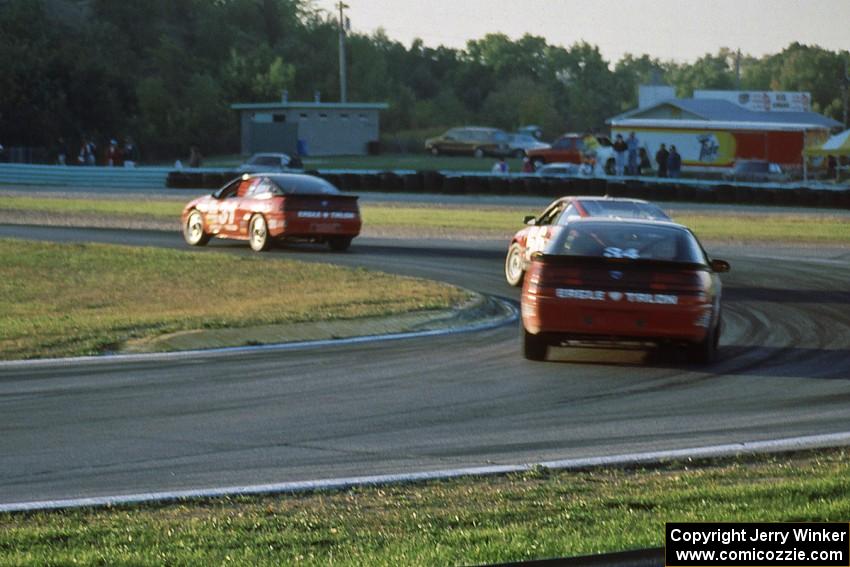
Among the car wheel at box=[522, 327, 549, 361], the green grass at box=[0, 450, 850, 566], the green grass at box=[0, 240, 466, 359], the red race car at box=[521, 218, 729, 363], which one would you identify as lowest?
the green grass at box=[0, 240, 466, 359]

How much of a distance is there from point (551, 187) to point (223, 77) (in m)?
62.0

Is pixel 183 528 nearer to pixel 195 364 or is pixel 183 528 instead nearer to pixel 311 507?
pixel 311 507

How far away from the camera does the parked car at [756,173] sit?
198ft

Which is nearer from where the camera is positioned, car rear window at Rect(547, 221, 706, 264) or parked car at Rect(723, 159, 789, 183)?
car rear window at Rect(547, 221, 706, 264)

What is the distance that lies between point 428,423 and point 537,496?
242cm

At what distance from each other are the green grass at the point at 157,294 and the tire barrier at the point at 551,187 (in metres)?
19.4

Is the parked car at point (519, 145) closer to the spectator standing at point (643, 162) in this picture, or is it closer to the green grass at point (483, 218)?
the spectator standing at point (643, 162)

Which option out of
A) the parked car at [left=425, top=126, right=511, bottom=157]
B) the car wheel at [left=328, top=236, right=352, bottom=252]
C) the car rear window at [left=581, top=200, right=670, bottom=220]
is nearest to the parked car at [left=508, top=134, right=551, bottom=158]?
the parked car at [left=425, top=126, right=511, bottom=157]

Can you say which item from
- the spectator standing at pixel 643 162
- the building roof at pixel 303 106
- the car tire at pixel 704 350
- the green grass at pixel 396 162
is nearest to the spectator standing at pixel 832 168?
the spectator standing at pixel 643 162

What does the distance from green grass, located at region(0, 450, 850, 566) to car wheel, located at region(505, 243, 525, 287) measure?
12.3 meters

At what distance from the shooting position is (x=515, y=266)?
2123 cm

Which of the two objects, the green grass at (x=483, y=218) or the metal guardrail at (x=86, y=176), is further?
the metal guardrail at (x=86, y=176)

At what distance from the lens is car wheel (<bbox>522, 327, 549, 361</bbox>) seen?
13469 mm

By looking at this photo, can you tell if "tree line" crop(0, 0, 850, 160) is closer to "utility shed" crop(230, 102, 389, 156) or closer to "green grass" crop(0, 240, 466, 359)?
"utility shed" crop(230, 102, 389, 156)
